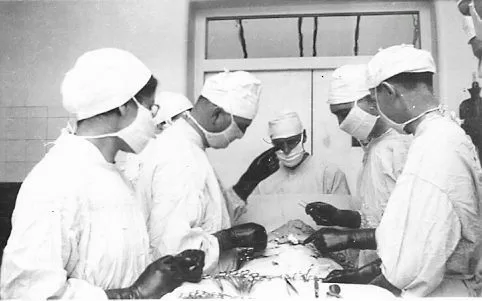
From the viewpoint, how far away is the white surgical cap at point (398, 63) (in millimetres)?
1547

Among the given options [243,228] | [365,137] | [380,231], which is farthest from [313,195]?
[380,231]

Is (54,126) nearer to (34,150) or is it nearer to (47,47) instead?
(34,150)

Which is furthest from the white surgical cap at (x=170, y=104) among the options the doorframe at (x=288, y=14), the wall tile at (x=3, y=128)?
the wall tile at (x=3, y=128)

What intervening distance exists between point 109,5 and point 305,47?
2.81 feet

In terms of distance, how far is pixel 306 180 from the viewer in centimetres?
248

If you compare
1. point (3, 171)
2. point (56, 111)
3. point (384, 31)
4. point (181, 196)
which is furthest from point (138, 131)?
point (384, 31)

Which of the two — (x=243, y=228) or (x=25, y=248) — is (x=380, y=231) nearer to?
(x=243, y=228)

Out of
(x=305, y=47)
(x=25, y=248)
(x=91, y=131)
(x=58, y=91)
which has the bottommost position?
(x=25, y=248)

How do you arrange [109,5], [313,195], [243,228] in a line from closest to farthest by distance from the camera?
[243,228], [109,5], [313,195]

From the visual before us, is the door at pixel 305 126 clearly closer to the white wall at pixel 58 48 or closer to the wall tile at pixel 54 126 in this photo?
the white wall at pixel 58 48

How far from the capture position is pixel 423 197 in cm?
141

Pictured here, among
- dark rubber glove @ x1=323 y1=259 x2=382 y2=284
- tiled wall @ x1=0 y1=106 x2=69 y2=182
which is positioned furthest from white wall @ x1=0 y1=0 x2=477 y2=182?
dark rubber glove @ x1=323 y1=259 x2=382 y2=284

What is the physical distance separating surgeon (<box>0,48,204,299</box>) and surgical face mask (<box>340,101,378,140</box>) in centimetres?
75

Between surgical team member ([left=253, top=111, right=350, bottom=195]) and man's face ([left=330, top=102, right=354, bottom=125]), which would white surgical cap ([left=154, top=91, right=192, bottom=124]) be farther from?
man's face ([left=330, top=102, right=354, bottom=125])
